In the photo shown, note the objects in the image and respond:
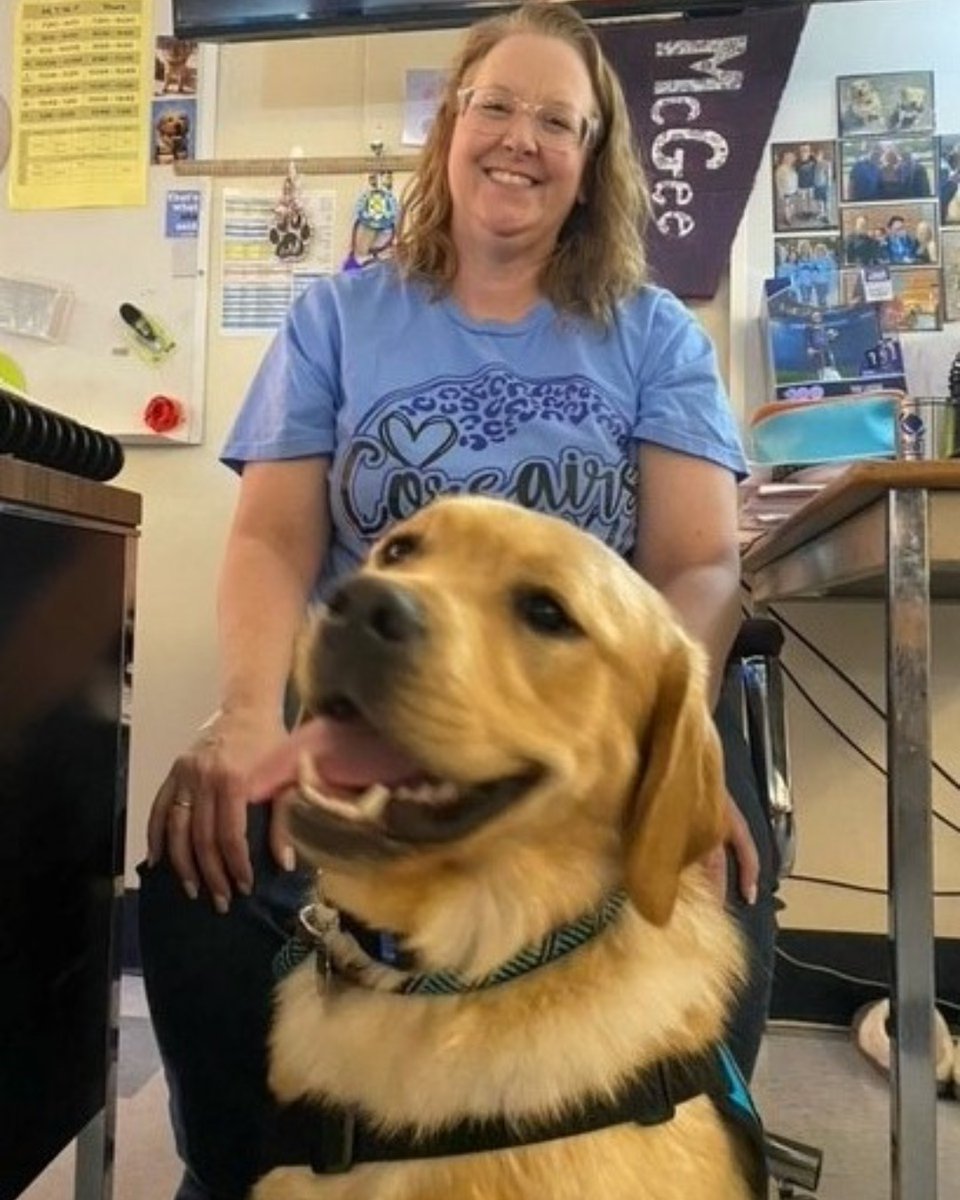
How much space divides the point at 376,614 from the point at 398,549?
0.22 meters

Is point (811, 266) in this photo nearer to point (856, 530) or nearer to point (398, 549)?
point (856, 530)

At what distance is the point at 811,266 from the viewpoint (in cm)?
204

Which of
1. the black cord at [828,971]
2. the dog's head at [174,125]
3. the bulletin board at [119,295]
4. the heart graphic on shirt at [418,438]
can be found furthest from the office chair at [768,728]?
the dog's head at [174,125]

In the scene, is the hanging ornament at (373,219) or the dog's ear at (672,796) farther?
the hanging ornament at (373,219)

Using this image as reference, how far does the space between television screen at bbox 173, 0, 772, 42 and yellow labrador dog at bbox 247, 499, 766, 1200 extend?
1474mm

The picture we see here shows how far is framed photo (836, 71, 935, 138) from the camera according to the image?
79.9 inches

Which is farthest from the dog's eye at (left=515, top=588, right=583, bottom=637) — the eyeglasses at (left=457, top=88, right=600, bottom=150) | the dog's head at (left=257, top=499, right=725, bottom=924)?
the eyeglasses at (left=457, top=88, right=600, bottom=150)

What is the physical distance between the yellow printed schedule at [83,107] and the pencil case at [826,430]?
118 cm

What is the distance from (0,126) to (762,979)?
1.71m

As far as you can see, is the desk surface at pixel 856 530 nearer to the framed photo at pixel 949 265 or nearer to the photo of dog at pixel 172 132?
the framed photo at pixel 949 265

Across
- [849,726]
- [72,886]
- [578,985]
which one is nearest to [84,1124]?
[72,886]

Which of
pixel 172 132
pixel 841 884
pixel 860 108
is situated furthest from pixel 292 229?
pixel 841 884

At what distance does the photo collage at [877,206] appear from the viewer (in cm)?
202

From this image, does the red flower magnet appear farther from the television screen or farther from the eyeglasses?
the eyeglasses
